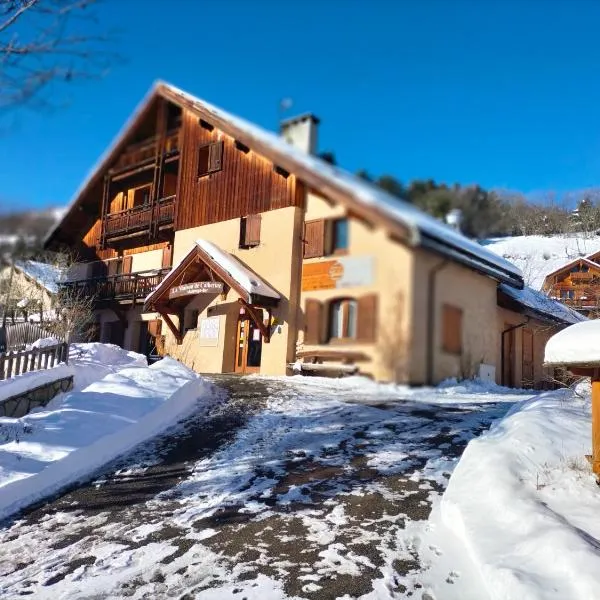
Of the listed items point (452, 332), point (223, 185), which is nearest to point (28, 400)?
point (223, 185)

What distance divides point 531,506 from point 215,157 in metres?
5.59

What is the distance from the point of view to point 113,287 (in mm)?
1812

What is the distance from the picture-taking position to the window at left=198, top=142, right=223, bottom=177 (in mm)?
1251

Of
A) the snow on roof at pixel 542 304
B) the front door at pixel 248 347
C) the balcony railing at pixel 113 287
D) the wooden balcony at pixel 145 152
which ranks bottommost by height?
the front door at pixel 248 347

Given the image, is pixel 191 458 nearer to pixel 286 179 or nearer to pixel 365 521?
pixel 365 521

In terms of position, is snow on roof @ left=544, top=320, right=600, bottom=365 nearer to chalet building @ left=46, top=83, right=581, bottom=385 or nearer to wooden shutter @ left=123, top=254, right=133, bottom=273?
chalet building @ left=46, top=83, right=581, bottom=385

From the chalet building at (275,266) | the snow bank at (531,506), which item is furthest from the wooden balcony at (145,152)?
the snow bank at (531,506)

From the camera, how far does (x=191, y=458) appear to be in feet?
27.5

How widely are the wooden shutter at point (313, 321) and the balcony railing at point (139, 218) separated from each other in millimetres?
789

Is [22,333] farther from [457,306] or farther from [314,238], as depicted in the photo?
[457,306]

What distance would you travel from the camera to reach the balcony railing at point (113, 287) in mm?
1690

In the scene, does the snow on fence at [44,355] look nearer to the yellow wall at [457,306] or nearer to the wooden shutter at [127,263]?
the wooden shutter at [127,263]

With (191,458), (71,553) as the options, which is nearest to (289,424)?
(191,458)

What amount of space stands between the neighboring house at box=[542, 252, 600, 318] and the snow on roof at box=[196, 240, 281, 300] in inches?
23.6
